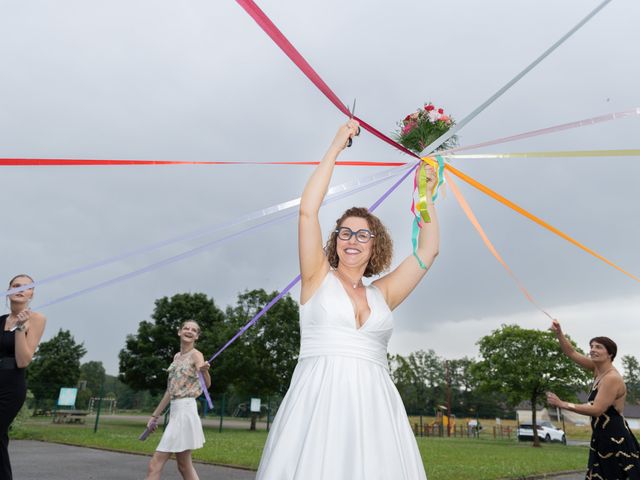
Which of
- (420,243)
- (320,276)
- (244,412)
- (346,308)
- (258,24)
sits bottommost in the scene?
(244,412)

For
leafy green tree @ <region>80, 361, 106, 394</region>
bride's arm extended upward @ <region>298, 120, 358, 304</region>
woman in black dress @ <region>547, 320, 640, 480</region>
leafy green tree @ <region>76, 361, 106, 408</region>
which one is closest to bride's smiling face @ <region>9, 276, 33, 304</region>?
bride's arm extended upward @ <region>298, 120, 358, 304</region>

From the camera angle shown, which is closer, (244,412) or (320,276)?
(320,276)

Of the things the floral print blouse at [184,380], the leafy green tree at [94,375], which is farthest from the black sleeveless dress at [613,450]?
the leafy green tree at [94,375]

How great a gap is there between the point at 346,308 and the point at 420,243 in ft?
3.05

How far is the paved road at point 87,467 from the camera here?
809cm

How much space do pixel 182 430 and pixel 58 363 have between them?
145 ft

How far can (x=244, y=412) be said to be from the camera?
1775 inches

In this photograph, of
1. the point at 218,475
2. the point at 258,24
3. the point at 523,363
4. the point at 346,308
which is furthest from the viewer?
the point at 523,363

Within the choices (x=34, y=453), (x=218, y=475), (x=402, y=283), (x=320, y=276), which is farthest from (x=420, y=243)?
(x=34, y=453)

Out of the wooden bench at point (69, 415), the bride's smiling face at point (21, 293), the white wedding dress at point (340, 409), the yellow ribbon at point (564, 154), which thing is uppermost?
the yellow ribbon at point (564, 154)

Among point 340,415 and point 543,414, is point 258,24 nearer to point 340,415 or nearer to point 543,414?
point 340,415

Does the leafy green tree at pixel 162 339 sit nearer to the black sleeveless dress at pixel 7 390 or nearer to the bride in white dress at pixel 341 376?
the black sleeveless dress at pixel 7 390

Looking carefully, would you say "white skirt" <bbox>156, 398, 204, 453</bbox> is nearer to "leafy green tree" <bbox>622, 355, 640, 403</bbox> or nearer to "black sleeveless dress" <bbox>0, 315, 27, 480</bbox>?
"black sleeveless dress" <bbox>0, 315, 27, 480</bbox>

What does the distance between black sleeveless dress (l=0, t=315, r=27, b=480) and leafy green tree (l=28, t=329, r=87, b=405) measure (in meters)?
43.3
